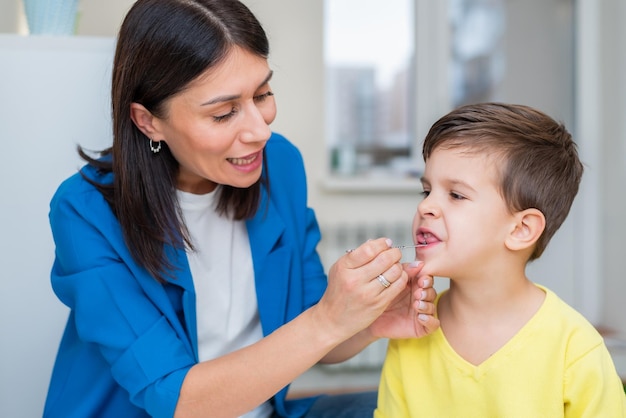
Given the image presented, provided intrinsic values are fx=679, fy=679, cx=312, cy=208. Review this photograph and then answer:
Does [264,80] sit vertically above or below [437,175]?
above

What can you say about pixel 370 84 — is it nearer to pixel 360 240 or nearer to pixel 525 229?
pixel 360 240

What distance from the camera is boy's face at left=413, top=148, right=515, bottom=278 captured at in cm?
117

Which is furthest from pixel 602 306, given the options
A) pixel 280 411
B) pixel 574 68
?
pixel 280 411

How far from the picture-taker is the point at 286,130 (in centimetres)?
302

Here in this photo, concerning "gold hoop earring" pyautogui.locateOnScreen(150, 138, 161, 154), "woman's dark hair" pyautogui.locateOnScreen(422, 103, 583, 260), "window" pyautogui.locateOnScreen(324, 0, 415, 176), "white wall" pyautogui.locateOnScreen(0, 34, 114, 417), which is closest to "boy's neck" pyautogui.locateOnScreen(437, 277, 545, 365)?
"woman's dark hair" pyautogui.locateOnScreen(422, 103, 583, 260)

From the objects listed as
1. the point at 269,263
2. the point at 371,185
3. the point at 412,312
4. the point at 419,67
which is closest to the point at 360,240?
the point at 371,185

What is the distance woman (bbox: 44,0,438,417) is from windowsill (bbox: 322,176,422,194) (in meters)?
1.65

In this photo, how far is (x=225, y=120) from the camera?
3.95ft

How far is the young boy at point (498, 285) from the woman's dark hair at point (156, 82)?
1.39ft

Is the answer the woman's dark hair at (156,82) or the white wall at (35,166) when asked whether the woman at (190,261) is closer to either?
the woman's dark hair at (156,82)

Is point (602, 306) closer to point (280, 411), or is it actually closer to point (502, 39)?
point (502, 39)

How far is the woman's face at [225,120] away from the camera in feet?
3.87

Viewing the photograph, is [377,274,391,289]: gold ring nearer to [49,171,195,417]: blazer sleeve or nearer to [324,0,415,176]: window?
[49,171,195,417]: blazer sleeve

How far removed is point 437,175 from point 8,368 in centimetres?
104
